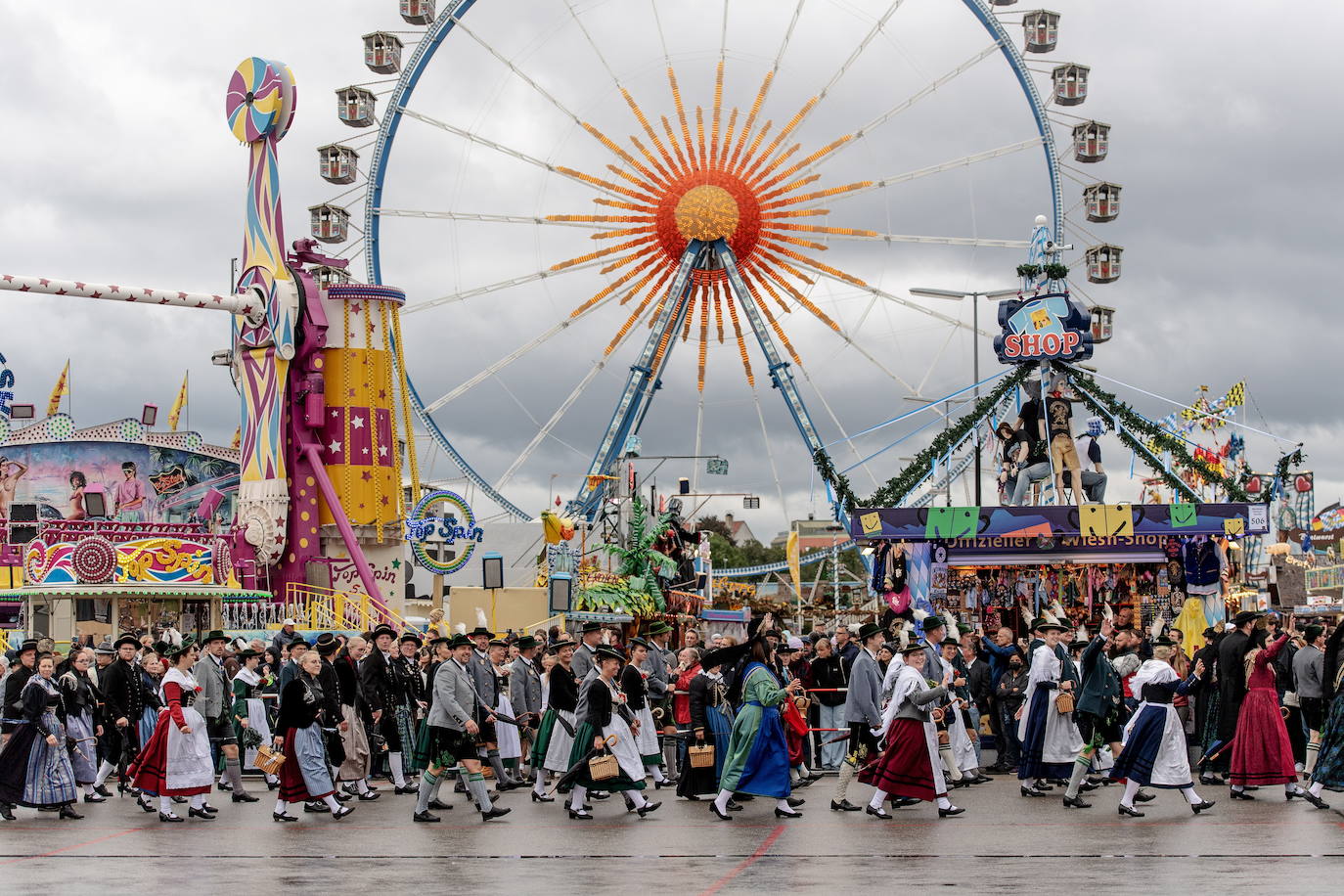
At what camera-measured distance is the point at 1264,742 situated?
48.2 ft

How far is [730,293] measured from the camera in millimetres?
39719

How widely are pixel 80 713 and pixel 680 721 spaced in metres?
6.10

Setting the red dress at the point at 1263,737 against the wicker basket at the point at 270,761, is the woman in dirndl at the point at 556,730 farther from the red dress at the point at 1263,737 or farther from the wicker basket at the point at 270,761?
the red dress at the point at 1263,737

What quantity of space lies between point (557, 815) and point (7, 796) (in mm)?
4814

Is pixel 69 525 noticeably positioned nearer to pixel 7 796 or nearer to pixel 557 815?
pixel 7 796

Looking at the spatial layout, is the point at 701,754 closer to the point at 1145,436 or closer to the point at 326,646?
the point at 326,646

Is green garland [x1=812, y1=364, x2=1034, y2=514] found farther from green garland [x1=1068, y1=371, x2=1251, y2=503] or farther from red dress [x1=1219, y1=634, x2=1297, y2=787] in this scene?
red dress [x1=1219, y1=634, x2=1297, y2=787]

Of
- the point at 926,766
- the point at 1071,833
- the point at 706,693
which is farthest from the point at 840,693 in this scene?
the point at 1071,833

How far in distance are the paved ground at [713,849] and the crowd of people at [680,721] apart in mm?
348

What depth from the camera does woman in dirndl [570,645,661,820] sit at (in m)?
14.5

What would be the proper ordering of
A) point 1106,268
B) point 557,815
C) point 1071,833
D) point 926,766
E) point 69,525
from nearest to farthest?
1. point 1071,833
2. point 926,766
3. point 557,815
4. point 69,525
5. point 1106,268

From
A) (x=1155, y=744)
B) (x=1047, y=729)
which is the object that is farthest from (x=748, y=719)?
(x=1155, y=744)

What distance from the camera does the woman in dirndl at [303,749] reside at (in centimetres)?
1453

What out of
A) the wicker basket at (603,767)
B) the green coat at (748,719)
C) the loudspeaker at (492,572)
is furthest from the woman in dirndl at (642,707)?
the loudspeaker at (492,572)
